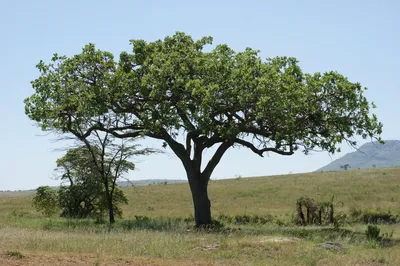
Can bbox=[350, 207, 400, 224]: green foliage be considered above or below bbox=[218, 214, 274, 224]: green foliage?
below

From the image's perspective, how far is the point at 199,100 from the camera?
92.4 feet

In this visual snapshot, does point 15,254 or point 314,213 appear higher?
point 15,254

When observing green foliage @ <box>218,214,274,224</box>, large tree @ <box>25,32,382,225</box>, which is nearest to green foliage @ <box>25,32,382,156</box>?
large tree @ <box>25,32,382,225</box>

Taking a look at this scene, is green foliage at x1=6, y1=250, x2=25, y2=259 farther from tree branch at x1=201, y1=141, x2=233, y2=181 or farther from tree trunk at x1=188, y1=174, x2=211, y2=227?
tree branch at x1=201, y1=141, x2=233, y2=181

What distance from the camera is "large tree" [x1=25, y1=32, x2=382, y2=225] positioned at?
28016mm

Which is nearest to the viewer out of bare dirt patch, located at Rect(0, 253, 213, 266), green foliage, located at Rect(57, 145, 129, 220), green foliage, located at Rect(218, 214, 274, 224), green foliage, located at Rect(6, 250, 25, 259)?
bare dirt patch, located at Rect(0, 253, 213, 266)

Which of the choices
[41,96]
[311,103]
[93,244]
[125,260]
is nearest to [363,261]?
[125,260]

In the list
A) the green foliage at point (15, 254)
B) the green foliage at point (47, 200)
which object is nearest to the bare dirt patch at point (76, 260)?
the green foliage at point (15, 254)

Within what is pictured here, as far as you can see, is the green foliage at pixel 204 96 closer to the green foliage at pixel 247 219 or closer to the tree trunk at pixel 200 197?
the tree trunk at pixel 200 197

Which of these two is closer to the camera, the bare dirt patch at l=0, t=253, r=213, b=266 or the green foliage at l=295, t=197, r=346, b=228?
the bare dirt patch at l=0, t=253, r=213, b=266

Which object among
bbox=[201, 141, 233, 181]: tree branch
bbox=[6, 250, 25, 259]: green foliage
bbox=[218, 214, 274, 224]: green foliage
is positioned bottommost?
bbox=[218, 214, 274, 224]: green foliage

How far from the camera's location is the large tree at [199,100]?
28.0 metres

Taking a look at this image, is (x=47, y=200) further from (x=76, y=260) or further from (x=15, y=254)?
(x=76, y=260)

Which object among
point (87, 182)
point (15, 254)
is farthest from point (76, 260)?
point (87, 182)
